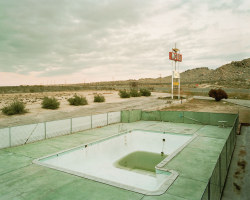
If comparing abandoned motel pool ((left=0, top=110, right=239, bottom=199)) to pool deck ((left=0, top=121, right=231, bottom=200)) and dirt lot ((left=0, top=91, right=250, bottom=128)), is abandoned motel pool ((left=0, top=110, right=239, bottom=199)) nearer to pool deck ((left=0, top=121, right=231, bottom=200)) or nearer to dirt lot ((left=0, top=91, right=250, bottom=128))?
pool deck ((left=0, top=121, right=231, bottom=200))

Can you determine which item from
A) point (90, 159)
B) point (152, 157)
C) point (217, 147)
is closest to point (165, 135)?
point (152, 157)

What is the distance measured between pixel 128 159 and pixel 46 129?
807 cm

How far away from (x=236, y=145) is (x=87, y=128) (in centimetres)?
1420

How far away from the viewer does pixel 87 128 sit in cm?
2223

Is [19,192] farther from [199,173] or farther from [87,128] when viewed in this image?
[87,128]

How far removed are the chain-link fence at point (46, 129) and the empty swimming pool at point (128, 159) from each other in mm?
3967

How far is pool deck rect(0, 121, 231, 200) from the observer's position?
827 cm

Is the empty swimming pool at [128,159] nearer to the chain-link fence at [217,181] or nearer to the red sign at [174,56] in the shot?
the chain-link fence at [217,181]

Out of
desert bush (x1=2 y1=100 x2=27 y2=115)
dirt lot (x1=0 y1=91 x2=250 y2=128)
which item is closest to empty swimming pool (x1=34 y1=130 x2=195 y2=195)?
dirt lot (x1=0 y1=91 x2=250 y2=128)

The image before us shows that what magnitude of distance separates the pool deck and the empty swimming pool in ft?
1.42

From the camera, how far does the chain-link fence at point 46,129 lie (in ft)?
49.9

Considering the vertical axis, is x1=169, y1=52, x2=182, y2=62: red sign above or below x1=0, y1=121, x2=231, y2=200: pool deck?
above

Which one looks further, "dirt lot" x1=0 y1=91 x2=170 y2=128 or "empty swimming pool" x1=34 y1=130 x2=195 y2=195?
"dirt lot" x1=0 y1=91 x2=170 y2=128

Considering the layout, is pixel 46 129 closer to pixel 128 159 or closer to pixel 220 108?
pixel 128 159
